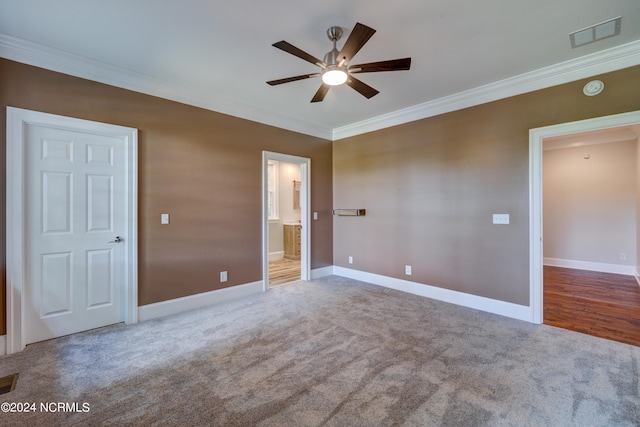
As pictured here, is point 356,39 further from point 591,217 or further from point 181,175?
point 591,217

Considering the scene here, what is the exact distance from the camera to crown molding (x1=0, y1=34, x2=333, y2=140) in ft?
8.30

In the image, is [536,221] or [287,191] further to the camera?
[287,191]

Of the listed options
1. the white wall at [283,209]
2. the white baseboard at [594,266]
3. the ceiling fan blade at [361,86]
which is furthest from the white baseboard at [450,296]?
the white baseboard at [594,266]

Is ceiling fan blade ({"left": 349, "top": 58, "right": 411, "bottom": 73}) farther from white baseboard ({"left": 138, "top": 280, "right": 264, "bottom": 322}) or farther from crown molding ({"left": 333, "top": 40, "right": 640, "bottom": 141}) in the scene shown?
white baseboard ({"left": 138, "top": 280, "right": 264, "bottom": 322})

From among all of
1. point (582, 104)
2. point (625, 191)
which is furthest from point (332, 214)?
point (625, 191)

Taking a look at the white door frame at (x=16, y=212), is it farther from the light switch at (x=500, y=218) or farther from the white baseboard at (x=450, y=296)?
the light switch at (x=500, y=218)

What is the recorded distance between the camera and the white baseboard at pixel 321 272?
5.07 m

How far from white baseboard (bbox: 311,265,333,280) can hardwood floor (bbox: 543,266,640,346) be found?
326cm

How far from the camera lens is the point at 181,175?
11.5ft

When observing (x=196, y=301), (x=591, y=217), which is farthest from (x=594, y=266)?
(x=196, y=301)

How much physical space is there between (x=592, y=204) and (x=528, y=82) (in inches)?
166

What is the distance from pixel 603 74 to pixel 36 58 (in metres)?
5.53

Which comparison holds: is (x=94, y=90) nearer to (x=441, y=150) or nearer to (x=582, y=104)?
(x=441, y=150)

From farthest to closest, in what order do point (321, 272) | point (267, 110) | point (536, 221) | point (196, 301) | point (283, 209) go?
1. point (283, 209)
2. point (321, 272)
3. point (267, 110)
4. point (196, 301)
5. point (536, 221)
